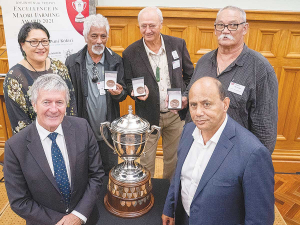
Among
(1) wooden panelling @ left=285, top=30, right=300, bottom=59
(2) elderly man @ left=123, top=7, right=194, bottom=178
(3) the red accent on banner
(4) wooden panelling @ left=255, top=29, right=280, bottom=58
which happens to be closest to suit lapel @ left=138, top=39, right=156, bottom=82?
(2) elderly man @ left=123, top=7, right=194, bottom=178

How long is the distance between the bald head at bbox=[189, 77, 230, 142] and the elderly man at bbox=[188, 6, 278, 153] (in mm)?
543

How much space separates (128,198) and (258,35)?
2575 mm

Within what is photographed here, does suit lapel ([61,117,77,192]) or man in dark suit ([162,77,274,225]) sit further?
suit lapel ([61,117,77,192])

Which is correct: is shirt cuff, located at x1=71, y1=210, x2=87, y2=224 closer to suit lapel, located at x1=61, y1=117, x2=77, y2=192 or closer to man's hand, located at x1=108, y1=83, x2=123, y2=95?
suit lapel, located at x1=61, y1=117, x2=77, y2=192

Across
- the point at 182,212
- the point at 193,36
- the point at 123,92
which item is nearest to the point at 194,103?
the point at 182,212

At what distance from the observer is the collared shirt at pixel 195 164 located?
142 cm

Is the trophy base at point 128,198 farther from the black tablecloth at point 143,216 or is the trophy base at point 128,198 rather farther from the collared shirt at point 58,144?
the collared shirt at point 58,144

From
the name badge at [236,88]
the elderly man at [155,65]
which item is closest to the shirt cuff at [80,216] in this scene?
the elderly man at [155,65]

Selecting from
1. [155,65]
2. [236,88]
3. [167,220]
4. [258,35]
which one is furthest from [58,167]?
[258,35]

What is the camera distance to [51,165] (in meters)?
1.54

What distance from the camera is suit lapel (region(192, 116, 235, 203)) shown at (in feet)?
4.30

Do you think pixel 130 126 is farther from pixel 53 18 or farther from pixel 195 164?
pixel 53 18

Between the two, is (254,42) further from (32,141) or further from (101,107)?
(32,141)

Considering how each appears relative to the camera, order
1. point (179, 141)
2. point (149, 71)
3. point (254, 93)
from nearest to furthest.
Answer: point (179, 141) → point (254, 93) → point (149, 71)
